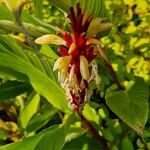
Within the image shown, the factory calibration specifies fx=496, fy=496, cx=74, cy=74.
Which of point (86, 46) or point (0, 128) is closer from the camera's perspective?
point (86, 46)

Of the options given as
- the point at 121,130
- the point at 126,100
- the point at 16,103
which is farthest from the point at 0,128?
the point at 126,100

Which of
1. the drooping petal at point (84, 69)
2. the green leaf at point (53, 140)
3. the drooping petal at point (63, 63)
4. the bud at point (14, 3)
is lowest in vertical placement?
the green leaf at point (53, 140)

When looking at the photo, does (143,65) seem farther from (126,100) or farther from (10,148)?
(10,148)

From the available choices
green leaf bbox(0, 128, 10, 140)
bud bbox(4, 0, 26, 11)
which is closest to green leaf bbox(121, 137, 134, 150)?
green leaf bbox(0, 128, 10, 140)

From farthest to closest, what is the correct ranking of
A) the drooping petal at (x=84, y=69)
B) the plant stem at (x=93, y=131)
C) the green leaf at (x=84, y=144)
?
the green leaf at (x=84, y=144), the plant stem at (x=93, y=131), the drooping petal at (x=84, y=69)

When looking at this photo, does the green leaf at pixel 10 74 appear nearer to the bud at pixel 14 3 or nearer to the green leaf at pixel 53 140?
the green leaf at pixel 53 140

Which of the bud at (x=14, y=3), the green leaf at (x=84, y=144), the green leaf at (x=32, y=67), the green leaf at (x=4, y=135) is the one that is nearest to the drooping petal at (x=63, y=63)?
the bud at (x=14, y=3)

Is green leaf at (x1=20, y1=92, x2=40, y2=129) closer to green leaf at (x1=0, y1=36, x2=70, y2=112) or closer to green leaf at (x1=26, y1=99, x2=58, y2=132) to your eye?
green leaf at (x1=26, y1=99, x2=58, y2=132)
